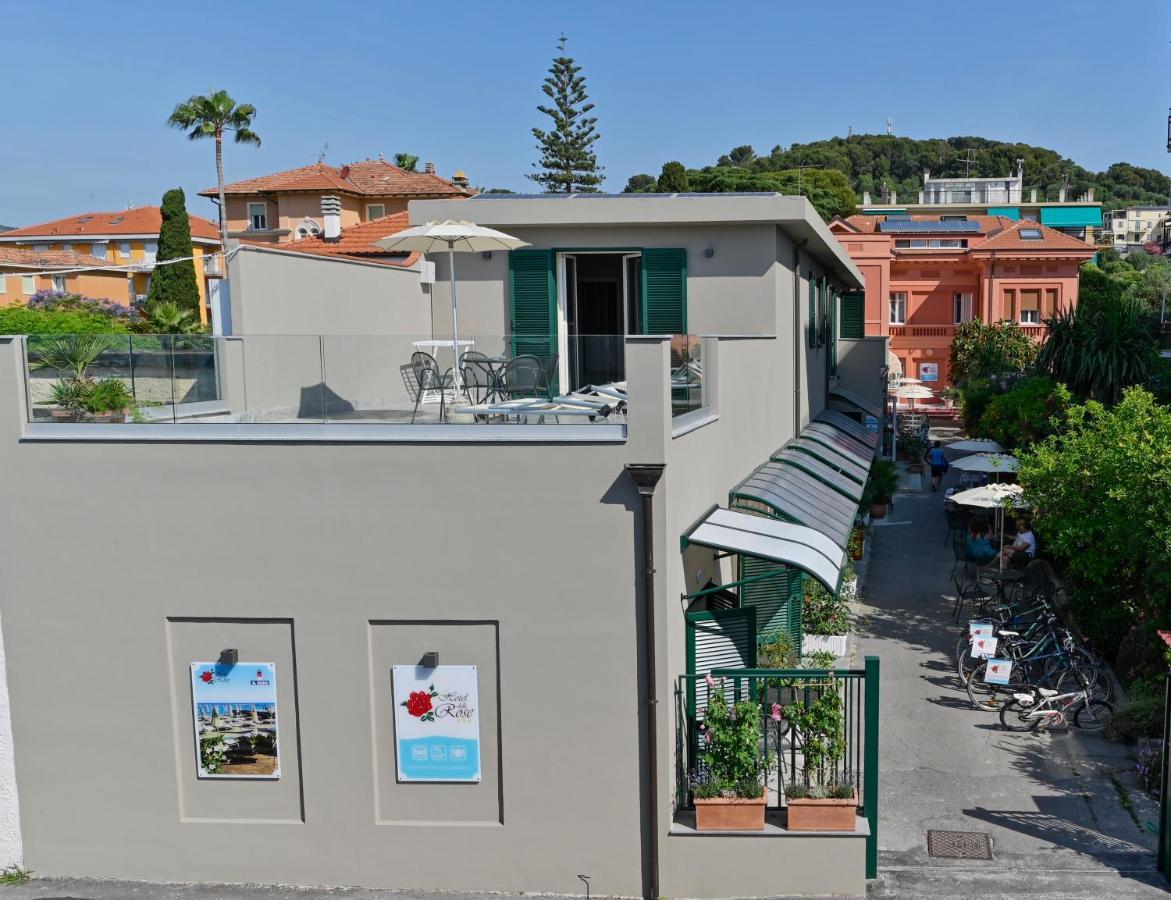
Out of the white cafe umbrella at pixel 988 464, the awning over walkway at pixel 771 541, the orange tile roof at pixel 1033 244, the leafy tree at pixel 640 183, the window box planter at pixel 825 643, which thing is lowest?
the window box planter at pixel 825 643

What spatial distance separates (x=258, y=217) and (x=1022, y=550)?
46653 mm

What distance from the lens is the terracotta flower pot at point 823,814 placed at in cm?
932

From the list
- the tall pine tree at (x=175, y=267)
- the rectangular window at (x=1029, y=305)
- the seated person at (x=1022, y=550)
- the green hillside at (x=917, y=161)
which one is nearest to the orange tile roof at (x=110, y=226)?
the tall pine tree at (x=175, y=267)

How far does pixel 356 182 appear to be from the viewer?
2125 inches

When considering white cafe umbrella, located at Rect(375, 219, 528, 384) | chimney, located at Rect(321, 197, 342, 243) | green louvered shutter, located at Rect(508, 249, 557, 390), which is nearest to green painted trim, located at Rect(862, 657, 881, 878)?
white cafe umbrella, located at Rect(375, 219, 528, 384)

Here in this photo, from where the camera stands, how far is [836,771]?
9586 mm

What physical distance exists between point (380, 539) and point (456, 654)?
1.20m

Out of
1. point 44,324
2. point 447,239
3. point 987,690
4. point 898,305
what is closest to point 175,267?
point 44,324

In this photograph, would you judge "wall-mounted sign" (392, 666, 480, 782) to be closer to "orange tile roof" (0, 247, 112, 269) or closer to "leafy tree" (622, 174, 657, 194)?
"orange tile roof" (0, 247, 112, 269)

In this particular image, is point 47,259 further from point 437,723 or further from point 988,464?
point 437,723

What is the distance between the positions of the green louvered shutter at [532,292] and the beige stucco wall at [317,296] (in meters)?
1.44

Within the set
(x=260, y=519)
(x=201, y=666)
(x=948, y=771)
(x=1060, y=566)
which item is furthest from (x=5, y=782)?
(x=1060, y=566)

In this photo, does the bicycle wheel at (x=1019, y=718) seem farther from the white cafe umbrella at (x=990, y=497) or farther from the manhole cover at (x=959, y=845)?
the white cafe umbrella at (x=990, y=497)

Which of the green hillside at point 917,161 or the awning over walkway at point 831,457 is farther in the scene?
the green hillside at point 917,161
